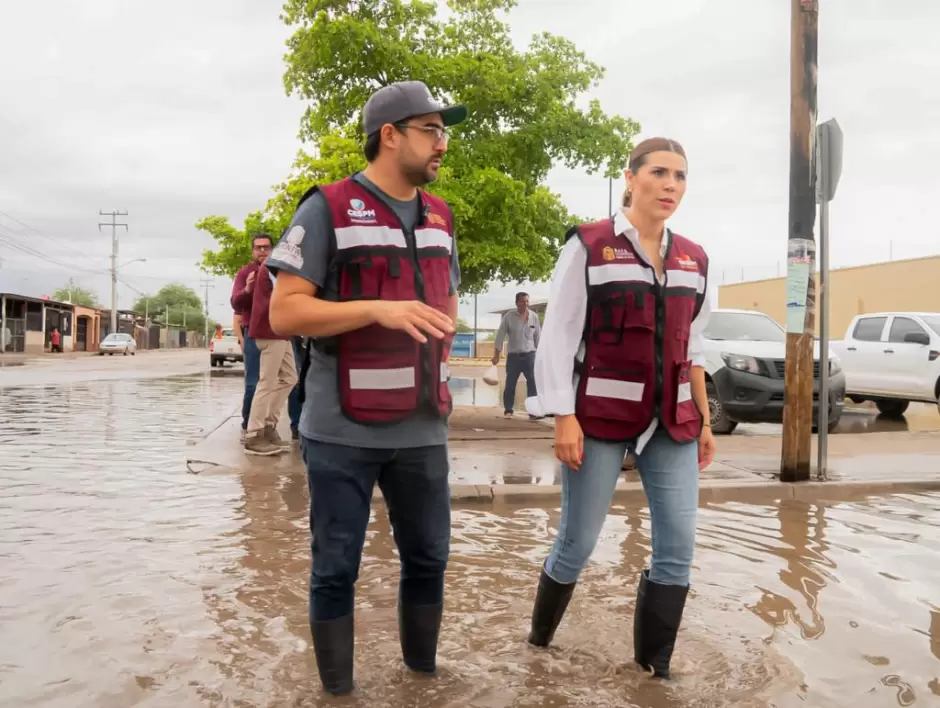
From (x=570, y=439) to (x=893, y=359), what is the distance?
12724 millimetres

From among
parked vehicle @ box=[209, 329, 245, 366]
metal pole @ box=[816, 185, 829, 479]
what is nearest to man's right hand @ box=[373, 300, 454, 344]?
metal pole @ box=[816, 185, 829, 479]

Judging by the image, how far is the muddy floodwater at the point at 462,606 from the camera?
3.04 meters

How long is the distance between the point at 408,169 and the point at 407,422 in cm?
80

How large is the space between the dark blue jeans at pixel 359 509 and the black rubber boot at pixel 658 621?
75 cm

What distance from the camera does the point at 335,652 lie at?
288cm

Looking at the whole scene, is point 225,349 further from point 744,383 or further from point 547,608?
point 547,608

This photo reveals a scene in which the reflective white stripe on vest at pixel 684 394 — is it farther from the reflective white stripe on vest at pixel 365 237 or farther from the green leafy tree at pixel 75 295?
the green leafy tree at pixel 75 295

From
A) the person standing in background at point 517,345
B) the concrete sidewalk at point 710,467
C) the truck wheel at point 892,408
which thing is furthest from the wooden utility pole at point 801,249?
the truck wheel at point 892,408

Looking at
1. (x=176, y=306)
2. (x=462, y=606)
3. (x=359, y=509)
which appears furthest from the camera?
(x=176, y=306)

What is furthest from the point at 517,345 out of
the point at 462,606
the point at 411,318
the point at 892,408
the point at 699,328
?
the point at 411,318

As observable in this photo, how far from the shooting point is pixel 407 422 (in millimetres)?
2770

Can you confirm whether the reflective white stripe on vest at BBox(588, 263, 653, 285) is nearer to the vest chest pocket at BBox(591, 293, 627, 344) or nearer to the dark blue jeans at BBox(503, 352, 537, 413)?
the vest chest pocket at BBox(591, 293, 627, 344)

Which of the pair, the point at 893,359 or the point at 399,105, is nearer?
the point at 399,105

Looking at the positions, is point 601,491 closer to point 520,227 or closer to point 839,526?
point 839,526
